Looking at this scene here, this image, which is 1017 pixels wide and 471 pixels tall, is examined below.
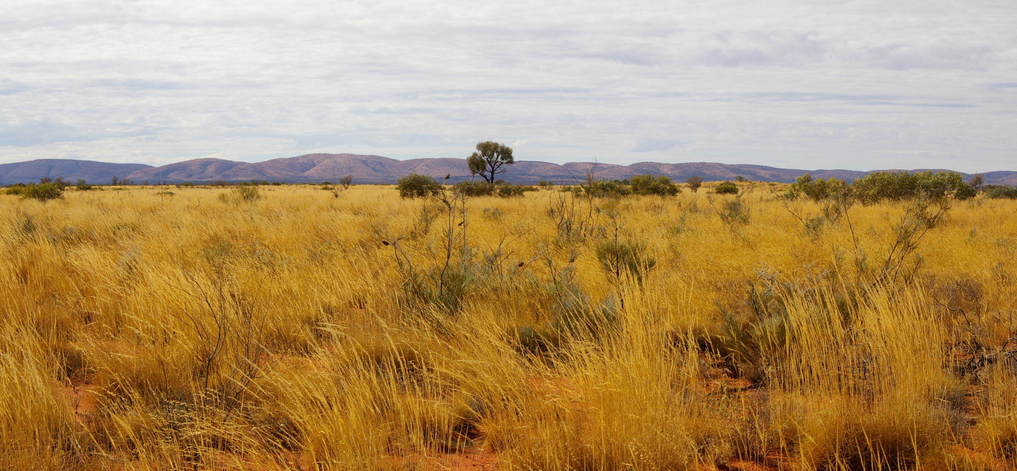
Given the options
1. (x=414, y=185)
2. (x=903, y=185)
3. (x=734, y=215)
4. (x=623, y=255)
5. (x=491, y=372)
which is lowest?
(x=491, y=372)

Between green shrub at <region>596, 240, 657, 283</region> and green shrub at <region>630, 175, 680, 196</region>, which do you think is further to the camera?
green shrub at <region>630, 175, 680, 196</region>

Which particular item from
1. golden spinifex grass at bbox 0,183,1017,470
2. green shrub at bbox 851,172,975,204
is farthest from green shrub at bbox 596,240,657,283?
green shrub at bbox 851,172,975,204

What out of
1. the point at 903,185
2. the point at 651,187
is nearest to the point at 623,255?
the point at 903,185

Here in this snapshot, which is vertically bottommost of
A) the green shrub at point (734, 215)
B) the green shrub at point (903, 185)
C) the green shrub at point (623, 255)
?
the green shrub at point (623, 255)

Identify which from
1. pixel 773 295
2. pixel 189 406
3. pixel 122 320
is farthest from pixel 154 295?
pixel 773 295

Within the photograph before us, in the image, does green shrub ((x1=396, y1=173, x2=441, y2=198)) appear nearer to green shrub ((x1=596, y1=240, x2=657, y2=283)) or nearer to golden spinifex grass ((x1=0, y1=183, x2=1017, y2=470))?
green shrub ((x1=596, y1=240, x2=657, y2=283))

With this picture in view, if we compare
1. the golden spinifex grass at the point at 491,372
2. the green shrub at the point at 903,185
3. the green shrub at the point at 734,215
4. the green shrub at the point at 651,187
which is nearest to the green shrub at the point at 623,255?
the golden spinifex grass at the point at 491,372

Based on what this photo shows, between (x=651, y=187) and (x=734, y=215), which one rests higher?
(x=651, y=187)

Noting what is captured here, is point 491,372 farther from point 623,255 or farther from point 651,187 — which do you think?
point 651,187

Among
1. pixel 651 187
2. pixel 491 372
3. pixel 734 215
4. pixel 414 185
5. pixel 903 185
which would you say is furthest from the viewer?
pixel 651 187

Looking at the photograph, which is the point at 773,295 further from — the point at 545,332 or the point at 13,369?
the point at 13,369

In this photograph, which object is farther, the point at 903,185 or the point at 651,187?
the point at 651,187

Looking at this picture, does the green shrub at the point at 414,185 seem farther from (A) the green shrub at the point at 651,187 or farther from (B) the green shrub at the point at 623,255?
(B) the green shrub at the point at 623,255

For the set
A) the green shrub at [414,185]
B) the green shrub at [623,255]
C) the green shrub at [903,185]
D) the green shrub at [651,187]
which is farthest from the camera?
the green shrub at [651,187]
